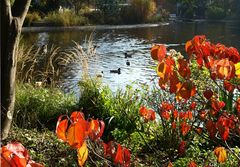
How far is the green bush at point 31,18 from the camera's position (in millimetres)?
19672

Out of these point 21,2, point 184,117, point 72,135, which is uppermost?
point 21,2

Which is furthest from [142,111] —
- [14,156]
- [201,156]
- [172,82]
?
[14,156]

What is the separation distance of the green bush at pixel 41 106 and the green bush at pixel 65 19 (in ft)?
52.1

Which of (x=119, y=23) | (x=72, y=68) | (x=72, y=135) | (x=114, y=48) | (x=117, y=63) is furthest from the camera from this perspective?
(x=119, y=23)

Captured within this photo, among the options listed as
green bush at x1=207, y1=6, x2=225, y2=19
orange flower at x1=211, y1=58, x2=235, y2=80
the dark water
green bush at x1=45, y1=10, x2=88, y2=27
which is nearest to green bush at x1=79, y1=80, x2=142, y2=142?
the dark water

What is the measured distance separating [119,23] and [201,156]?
20.1 m

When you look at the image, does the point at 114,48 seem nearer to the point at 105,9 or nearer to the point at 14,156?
the point at 105,9

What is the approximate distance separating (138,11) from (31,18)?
21.1 ft

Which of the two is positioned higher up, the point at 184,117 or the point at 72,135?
the point at 72,135

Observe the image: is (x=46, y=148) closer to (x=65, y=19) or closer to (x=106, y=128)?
(x=106, y=128)

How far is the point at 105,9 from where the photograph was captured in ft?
77.6

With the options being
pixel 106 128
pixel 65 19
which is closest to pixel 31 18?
pixel 65 19

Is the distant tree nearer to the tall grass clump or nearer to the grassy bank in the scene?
the tall grass clump

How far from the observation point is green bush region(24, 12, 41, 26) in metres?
19.7
